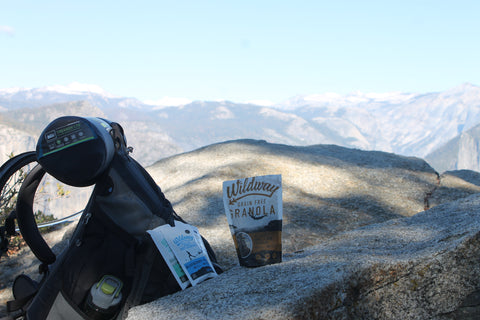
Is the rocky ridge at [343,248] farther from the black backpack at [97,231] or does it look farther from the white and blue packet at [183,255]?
the black backpack at [97,231]

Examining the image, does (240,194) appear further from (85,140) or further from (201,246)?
(85,140)

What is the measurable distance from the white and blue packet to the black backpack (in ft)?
0.16

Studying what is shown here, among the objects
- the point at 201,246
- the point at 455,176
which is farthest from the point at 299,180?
the point at 201,246

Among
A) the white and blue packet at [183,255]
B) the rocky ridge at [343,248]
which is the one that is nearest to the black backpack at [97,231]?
the white and blue packet at [183,255]

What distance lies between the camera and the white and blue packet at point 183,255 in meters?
2.55

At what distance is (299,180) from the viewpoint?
22.5 feet

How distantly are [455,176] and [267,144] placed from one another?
12.4ft

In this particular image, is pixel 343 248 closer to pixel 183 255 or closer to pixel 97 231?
pixel 183 255

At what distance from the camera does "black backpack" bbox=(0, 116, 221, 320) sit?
2465 mm

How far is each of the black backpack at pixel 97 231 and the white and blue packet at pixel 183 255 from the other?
5 centimetres

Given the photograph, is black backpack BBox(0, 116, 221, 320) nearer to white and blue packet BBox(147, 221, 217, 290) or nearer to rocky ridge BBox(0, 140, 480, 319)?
white and blue packet BBox(147, 221, 217, 290)

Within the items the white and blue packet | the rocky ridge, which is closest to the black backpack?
the white and blue packet

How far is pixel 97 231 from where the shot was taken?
2773 mm

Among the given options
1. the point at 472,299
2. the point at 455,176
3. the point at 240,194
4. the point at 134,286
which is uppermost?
the point at 240,194
